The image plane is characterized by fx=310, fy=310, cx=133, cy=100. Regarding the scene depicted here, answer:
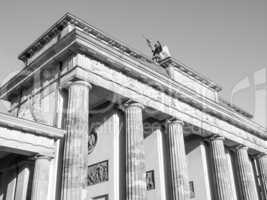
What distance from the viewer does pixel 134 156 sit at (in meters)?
18.7

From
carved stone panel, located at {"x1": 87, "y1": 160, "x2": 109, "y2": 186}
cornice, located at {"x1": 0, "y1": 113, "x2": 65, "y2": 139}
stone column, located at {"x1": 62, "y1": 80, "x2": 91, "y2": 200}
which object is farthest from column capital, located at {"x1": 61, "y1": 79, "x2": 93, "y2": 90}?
carved stone panel, located at {"x1": 87, "y1": 160, "x2": 109, "y2": 186}

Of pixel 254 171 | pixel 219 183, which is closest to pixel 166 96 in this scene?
pixel 219 183

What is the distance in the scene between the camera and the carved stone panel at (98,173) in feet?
64.8

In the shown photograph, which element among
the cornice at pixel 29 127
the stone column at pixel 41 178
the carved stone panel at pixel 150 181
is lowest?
the stone column at pixel 41 178

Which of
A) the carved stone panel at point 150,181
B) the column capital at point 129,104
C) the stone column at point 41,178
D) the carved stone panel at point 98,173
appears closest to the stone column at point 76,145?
the stone column at point 41,178

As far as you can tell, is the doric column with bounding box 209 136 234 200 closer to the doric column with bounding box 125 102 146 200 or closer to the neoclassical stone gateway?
the neoclassical stone gateway

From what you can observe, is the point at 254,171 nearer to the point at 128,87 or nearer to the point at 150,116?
the point at 150,116

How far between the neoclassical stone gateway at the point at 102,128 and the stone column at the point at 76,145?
0.16 feet

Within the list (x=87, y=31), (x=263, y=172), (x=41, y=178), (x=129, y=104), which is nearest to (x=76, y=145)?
(x=41, y=178)

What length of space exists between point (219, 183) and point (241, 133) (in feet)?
24.6

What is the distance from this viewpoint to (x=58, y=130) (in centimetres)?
1628

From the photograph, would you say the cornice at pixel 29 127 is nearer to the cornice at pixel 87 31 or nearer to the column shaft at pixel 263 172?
the cornice at pixel 87 31

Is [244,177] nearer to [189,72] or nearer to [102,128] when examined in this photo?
[189,72]

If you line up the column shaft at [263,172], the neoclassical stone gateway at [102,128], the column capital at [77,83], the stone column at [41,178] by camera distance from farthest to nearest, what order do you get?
the column shaft at [263,172]
the column capital at [77,83]
the neoclassical stone gateway at [102,128]
the stone column at [41,178]
